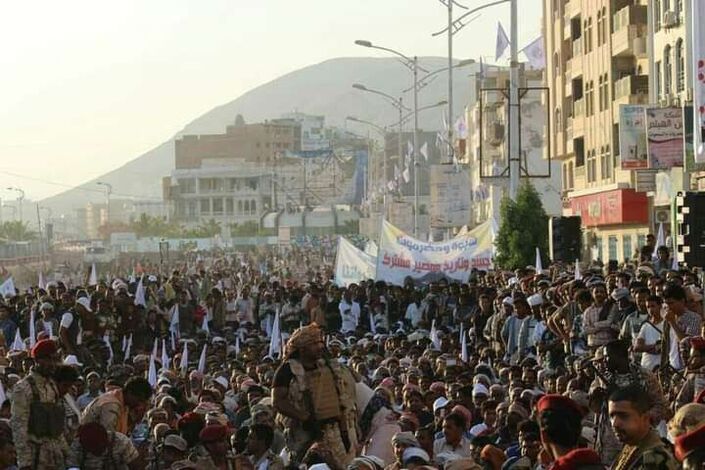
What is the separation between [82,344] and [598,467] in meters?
16.5

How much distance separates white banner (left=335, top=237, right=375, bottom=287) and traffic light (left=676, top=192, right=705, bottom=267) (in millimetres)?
18941

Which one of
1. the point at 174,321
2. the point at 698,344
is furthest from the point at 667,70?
the point at 698,344

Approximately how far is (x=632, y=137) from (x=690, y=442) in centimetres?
3536

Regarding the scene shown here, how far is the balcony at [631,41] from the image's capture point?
4706cm

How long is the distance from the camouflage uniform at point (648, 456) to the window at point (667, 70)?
118 ft

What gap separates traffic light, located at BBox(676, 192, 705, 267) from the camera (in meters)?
15.9

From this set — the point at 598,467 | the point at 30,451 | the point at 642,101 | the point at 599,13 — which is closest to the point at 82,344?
the point at 30,451

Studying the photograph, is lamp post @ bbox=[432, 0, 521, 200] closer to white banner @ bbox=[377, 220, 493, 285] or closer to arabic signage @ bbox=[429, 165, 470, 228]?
white banner @ bbox=[377, 220, 493, 285]

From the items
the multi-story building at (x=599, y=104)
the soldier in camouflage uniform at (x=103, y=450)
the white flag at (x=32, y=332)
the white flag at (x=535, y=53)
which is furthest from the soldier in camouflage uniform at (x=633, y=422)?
the white flag at (x=535, y=53)

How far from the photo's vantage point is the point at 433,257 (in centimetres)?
A: 3266

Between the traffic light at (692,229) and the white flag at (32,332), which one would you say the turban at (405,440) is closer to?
the traffic light at (692,229)

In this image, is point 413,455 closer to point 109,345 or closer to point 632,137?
point 109,345

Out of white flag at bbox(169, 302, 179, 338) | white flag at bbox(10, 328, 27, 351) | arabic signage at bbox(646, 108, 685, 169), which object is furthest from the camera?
arabic signage at bbox(646, 108, 685, 169)

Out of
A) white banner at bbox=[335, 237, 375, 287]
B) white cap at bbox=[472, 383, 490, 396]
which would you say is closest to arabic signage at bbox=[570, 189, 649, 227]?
white banner at bbox=[335, 237, 375, 287]
